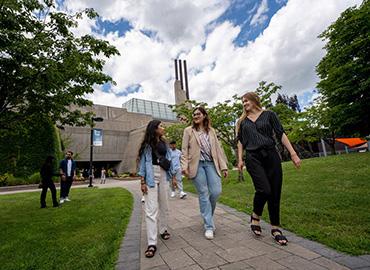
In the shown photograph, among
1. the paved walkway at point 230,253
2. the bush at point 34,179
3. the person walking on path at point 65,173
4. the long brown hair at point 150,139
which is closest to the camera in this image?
the paved walkway at point 230,253

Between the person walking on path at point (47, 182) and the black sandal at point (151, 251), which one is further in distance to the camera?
the person walking on path at point (47, 182)

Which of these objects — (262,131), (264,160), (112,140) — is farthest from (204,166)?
(112,140)

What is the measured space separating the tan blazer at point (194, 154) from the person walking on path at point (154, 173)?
0.27 m

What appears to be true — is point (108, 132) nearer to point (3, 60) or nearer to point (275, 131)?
point (3, 60)

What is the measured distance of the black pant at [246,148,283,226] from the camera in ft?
9.62

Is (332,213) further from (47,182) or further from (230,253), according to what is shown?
(47,182)

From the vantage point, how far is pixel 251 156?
10.2ft

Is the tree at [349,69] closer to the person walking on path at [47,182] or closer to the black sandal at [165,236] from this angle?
the black sandal at [165,236]

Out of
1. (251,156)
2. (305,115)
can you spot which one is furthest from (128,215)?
(305,115)

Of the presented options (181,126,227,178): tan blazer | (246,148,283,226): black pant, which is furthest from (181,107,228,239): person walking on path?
(246,148,283,226): black pant

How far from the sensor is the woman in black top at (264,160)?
294 cm

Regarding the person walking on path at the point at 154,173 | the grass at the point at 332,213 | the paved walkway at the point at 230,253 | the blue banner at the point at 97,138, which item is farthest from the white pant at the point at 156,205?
the blue banner at the point at 97,138

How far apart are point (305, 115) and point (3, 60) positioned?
61.9 feet

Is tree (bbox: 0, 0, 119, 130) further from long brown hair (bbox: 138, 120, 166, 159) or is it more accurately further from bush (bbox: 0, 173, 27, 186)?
bush (bbox: 0, 173, 27, 186)
